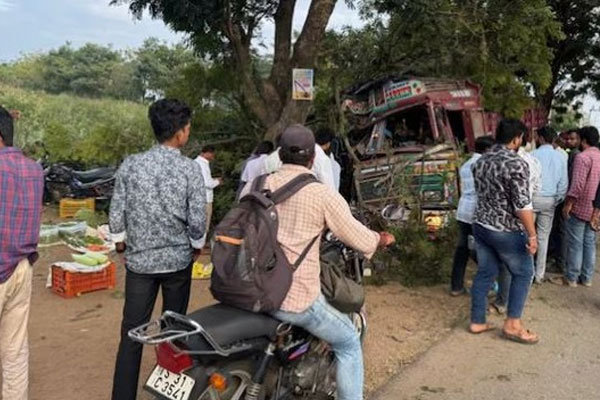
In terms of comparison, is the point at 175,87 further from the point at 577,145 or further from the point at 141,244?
the point at 141,244

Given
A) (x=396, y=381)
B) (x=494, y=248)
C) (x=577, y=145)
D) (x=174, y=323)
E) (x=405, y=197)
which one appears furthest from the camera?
(x=577, y=145)

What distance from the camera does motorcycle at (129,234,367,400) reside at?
274 centimetres

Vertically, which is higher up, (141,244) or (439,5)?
(439,5)

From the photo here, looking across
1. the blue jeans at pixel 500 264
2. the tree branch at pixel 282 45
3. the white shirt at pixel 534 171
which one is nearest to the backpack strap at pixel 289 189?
the blue jeans at pixel 500 264

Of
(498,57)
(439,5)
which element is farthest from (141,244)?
(498,57)

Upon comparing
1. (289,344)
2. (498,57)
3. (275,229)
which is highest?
(498,57)

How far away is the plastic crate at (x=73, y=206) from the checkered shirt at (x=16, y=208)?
26.3 feet

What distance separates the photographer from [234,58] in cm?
859

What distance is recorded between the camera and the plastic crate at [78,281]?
20.5 feet

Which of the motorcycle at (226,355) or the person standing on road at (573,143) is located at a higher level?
the person standing on road at (573,143)

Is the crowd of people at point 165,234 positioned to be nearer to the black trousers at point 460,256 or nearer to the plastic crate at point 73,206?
the black trousers at point 460,256

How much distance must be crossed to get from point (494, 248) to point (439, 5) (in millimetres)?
4926

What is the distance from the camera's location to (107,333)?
521 cm

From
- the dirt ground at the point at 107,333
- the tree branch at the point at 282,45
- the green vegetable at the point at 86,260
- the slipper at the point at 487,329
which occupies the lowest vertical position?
the dirt ground at the point at 107,333
